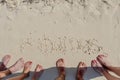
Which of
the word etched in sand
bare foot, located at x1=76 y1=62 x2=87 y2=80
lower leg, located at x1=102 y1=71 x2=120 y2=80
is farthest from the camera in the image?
the word etched in sand

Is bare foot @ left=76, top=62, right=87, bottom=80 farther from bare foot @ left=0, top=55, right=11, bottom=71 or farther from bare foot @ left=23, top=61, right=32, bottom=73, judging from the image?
bare foot @ left=0, top=55, right=11, bottom=71

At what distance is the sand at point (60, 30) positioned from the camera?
497 cm

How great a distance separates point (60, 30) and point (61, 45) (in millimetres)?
197

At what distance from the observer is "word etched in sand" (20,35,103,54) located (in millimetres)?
4984

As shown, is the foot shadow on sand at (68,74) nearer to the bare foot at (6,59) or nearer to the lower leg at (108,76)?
the lower leg at (108,76)

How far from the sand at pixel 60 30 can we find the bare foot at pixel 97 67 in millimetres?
77

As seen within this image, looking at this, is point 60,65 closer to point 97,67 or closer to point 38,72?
point 38,72

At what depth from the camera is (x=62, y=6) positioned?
5.16m

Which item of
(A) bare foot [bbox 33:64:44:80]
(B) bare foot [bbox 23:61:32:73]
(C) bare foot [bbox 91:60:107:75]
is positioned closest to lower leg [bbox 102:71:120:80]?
(C) bare foot [bbox 91:60:107:75]

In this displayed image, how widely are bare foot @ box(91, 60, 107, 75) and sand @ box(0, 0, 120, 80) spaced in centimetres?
8

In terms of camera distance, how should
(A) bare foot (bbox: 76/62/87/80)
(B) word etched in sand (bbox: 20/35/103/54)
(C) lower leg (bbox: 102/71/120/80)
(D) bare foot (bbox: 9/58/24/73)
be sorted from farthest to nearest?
(B) word etched in sand (bbox: 20/35/103/54), (D) bare foot (bbox: 9/58/24/73), (A) bare foot (bbox: 76/62/87/80), (C) lower leg (bbox: 102/71/120/80)

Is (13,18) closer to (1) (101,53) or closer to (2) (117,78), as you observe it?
(1) (101,53)

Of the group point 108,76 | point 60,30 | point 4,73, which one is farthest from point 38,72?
point 108,76

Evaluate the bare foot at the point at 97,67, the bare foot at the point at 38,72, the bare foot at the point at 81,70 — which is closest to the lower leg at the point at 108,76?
the bare foot at the point at 97,67
